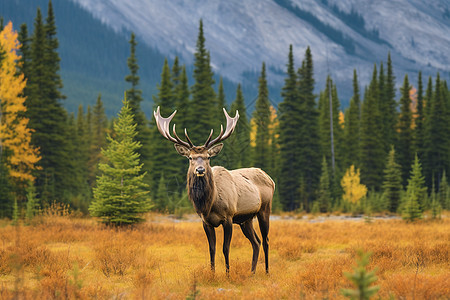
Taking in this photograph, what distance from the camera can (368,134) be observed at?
39875mm

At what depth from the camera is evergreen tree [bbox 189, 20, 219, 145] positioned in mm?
35844

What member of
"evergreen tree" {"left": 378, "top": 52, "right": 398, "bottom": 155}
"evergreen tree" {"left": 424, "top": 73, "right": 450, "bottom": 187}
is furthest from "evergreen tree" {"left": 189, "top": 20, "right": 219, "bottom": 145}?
"evergreen tree" {"left": 424, "top": 73, "right": 450, "bottom": 187}

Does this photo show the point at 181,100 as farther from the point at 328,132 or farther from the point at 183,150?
the point at 183,150

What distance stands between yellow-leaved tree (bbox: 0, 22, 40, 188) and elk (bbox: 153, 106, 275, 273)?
59.1 ft

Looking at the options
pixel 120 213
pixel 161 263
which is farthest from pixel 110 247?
pixel 120 213

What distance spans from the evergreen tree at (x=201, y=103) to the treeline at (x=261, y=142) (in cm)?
10

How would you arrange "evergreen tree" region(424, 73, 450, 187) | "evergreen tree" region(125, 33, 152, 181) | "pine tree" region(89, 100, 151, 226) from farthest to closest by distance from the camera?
"evergreen tree" region(424, 73, 450, 187) → "evergreen tree" region(125, 33, 152, 181) → "pine tree" region(89, 100, 151, 226)

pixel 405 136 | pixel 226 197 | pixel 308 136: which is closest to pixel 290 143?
pixel 308 136

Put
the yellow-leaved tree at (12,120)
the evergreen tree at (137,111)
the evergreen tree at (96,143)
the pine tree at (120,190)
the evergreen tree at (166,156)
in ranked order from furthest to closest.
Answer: the evergreen tree at (96,143) → the evergreen tree at (166,156) → the evergreen tree at (137,111) → the yellow-leaved tree at (12,120) → the pine tree at (120,190)

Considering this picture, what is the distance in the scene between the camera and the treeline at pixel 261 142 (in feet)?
86.0

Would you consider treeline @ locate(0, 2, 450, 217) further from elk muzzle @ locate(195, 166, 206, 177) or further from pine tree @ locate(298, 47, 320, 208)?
elk muzzle @ locate(195, 166, 206, 177)

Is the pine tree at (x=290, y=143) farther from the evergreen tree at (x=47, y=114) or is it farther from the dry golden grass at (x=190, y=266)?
the dry golden grass at (x=190, y=266)

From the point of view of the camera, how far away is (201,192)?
7234mm

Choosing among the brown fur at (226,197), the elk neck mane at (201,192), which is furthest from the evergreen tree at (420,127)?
the elk neck mane at (201,192)
